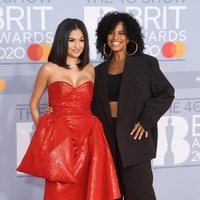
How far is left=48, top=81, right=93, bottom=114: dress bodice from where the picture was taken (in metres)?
1.74

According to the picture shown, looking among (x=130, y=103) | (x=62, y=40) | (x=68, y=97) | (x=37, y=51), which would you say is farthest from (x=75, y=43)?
(x=37, y=51)

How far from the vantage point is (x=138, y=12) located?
238 centimetres

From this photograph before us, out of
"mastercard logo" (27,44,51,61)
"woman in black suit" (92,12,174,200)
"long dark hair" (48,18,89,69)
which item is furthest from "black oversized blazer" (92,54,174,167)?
"mastercard logo" (27,44,51,61)

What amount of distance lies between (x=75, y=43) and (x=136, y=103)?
38 cm

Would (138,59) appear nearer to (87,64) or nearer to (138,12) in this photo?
(87,64)

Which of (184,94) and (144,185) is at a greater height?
(184,94)

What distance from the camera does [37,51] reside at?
2287mm

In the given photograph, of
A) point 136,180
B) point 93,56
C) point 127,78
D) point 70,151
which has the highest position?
point 93,56

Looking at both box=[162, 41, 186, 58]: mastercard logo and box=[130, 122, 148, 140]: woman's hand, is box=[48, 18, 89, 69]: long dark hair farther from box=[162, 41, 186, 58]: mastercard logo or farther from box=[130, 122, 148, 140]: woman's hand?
box=[162, 41, 186, 58]: mastercard logo

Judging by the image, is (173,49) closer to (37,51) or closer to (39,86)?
(37,51)

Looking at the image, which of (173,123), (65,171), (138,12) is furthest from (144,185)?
(138,12)

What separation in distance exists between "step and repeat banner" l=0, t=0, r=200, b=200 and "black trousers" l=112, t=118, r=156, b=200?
0.65 meters

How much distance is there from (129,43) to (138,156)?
0.52 meters

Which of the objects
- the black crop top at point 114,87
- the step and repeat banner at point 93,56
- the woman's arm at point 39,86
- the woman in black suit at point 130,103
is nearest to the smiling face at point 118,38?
the woman in black suit at point 130,103
